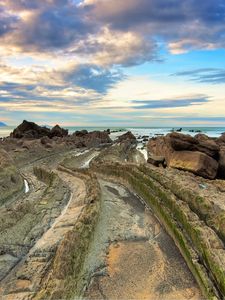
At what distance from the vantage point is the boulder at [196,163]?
2794 centimetres

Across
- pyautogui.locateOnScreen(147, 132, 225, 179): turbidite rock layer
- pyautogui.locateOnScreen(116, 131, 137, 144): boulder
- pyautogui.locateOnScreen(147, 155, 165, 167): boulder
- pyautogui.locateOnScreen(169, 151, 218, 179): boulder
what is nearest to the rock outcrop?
pyautogui.locateOnScreen(116, 131, 137, 144): boulder

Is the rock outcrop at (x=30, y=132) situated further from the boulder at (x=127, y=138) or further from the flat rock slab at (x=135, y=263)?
the flat rock slab at (x=135, y=263)

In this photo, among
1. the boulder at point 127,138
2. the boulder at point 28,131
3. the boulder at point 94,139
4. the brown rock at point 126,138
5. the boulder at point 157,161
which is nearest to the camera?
the boulder at point 157,161

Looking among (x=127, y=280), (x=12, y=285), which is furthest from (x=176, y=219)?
(x=12, y=285)

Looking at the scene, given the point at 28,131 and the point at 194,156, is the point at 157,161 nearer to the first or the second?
the point at 194,156

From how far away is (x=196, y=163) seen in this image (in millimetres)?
28391

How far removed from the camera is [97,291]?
866 cm

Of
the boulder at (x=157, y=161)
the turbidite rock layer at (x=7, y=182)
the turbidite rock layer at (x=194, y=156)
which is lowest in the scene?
the turbidite rock layer at (x=7, y=182)

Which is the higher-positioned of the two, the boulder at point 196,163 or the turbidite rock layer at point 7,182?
the boulder at point 196,163

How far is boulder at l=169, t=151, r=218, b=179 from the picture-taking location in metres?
27.9

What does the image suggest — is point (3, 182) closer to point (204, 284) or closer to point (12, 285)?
point (12, 285)

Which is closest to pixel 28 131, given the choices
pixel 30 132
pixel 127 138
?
pixel 30 132

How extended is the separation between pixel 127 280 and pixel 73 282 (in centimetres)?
149

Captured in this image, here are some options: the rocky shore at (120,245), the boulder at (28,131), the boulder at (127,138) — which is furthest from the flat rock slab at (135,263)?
the boulder at (127,138)
